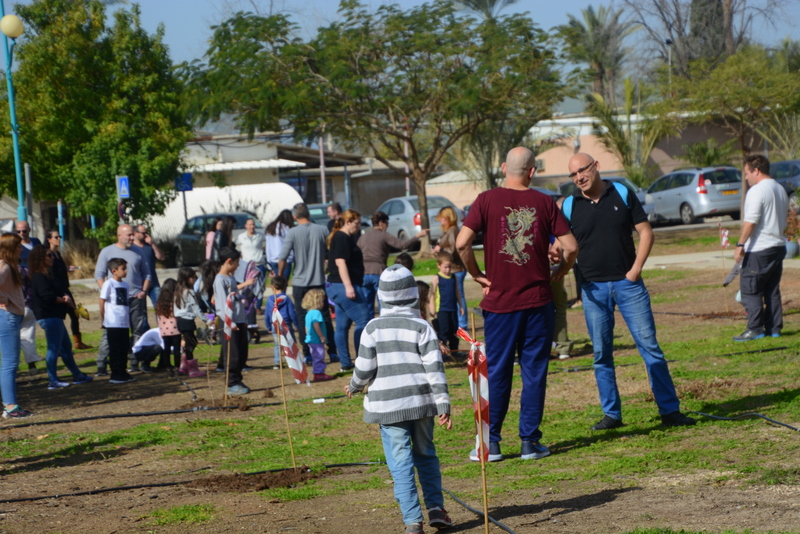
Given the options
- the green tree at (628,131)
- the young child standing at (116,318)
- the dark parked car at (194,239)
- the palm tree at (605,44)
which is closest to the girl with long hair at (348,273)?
the young child standing at (116,318)

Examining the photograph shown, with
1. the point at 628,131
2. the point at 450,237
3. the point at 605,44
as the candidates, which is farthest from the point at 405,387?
the point at 605,44

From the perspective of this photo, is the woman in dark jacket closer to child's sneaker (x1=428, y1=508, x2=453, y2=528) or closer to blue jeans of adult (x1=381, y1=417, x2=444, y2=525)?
blue jeans of adult (x1=381, y1=417, x2=444, y2=525)

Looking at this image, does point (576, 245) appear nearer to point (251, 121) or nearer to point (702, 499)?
point (702, 499)

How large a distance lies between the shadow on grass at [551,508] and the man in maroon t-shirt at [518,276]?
99cm

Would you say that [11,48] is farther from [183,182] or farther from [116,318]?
[116,318]

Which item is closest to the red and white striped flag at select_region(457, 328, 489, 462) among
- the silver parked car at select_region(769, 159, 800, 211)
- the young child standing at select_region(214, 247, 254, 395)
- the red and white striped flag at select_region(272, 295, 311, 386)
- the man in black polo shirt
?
the man in black polo shirt

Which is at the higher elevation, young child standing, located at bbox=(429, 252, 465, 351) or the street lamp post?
the street lamp post

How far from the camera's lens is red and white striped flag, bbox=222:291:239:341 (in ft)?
30.3

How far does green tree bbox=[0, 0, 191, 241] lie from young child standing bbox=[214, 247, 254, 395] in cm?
→ 1831

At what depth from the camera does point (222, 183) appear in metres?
31.8

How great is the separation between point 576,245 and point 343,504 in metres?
2.22

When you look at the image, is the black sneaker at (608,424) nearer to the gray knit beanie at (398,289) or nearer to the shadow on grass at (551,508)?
the shadow on grass at (551,508)

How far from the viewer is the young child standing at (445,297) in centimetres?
1048

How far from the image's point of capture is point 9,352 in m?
8.59
